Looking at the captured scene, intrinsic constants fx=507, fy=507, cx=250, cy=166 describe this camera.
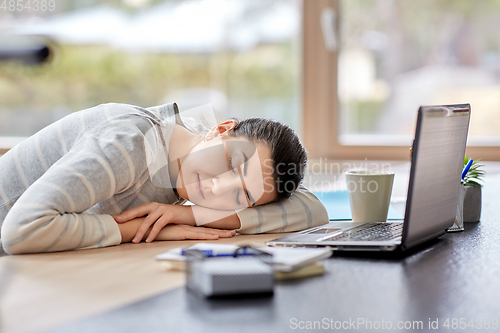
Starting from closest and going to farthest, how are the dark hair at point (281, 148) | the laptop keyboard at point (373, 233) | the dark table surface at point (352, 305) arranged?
the dark table surface at point (352, 305), the laptop keyboard at point (373, 233), the dark hair at point (281, 148)

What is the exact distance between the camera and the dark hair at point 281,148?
1.12 m

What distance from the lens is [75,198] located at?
92cm

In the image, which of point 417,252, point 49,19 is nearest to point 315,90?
point 49,19

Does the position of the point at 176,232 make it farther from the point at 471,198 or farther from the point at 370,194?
the point at 471,198

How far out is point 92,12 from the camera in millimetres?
2709

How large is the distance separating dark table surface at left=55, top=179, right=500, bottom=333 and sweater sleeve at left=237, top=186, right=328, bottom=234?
0.94ft

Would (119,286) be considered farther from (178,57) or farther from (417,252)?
(178,57)

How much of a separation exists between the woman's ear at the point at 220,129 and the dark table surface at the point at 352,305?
479 millimetres

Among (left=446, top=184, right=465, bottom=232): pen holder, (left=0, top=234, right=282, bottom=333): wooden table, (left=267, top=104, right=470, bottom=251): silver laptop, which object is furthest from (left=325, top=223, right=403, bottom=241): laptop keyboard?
(left=0, top=234, right=282, bottom=333): wooden table

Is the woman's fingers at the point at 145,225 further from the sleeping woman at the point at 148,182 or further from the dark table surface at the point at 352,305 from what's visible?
the dark table surface at the point at 352,305

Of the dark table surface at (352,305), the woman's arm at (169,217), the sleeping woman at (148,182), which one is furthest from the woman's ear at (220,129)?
the dark table surface at (352,305)

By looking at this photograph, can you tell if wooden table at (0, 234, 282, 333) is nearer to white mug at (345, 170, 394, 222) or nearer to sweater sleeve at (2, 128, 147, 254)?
sweater sleeve at (2, 128, 147, 254)

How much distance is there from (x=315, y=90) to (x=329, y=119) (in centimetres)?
16

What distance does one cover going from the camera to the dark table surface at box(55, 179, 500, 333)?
0.55 m
